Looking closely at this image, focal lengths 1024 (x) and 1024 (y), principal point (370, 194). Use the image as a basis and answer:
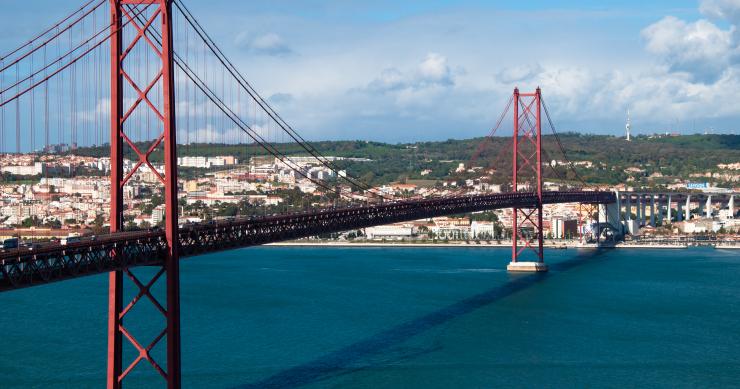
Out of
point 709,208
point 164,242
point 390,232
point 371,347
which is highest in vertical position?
point 164,242

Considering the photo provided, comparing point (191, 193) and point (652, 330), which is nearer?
point (652, 330)

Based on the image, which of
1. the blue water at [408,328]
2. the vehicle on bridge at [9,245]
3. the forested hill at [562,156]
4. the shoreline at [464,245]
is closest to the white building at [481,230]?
the shoreline at [464,245]

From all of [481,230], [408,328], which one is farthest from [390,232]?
[408,328]

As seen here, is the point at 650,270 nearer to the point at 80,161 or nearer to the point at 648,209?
the point at 80,161

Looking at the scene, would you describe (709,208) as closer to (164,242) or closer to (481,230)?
(481,230)

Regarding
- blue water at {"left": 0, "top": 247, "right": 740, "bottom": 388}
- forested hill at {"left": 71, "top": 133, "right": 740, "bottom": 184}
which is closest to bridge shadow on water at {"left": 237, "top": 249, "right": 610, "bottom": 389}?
blue water at {"left": 0, "top": 247, "right": 740, "bottom": 388}

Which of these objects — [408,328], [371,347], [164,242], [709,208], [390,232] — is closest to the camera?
[164,242]

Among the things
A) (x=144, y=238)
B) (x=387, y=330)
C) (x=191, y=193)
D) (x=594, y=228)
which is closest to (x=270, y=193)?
(x=191, y=193)
